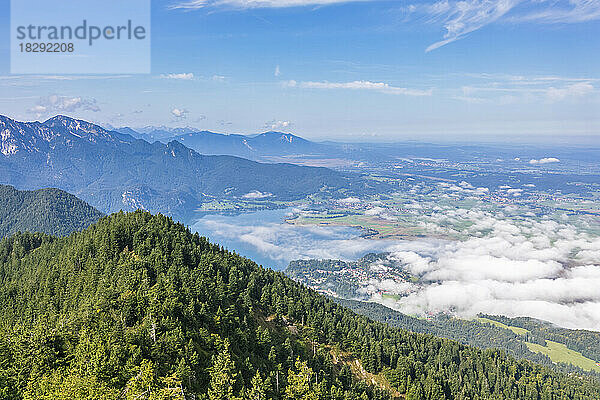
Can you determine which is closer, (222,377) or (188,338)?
(222,377)

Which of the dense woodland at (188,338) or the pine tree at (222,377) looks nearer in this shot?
the dense woodland at (188,338)

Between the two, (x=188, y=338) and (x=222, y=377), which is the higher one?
(x=188, y=338)

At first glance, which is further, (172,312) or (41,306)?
(41,306)

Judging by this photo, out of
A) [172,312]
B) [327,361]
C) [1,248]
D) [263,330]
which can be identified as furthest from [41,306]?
[1,248]

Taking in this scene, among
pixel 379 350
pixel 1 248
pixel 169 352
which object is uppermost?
pixel 169 352

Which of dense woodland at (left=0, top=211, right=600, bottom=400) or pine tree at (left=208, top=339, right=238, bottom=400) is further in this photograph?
pine tree at (left=208, top=339, right=238, bottom=400)

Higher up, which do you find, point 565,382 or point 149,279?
point 149,279

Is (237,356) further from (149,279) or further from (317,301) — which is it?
(317,301)

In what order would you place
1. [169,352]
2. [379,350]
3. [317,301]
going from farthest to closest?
1. [317,301]
2. [379,350]
3. [169,352]
